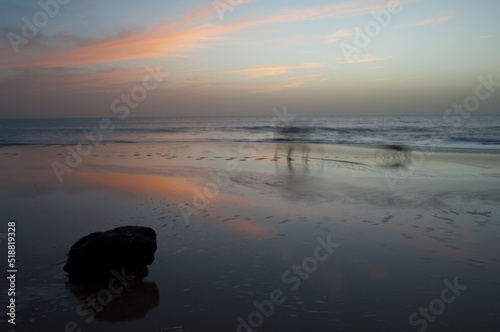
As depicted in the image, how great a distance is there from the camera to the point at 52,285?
4.99 metres

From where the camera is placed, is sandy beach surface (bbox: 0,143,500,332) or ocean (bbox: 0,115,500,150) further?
ocean (bbox: 0,115,500,150)

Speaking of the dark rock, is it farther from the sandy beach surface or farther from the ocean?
the ocean

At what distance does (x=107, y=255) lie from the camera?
5.26 m

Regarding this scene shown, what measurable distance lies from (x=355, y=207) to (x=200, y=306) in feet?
17.9

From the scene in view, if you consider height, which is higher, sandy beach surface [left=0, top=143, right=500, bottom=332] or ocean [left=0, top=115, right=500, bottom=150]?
ocean [left=0, top=115, right=500, bottom=150]

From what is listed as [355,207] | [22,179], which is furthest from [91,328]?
[22,179]

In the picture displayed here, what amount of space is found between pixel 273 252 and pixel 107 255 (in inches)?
99.9

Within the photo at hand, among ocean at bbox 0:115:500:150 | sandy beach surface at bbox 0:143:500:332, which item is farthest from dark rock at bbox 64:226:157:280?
ocean at bbox 0:115:500:150

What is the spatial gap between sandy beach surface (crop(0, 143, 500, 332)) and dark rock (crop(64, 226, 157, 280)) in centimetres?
25

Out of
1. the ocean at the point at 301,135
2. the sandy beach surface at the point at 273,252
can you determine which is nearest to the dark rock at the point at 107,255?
the sandy beach surface at the point at 273,252

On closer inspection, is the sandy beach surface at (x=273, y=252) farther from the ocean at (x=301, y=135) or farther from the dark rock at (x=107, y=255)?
the ocean at (x=301, y=135)

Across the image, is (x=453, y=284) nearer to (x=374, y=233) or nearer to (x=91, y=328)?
(x=374, y=233)

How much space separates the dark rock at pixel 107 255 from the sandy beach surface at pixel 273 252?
9.8 inches

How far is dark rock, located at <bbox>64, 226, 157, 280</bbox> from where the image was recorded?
5.21 metres
